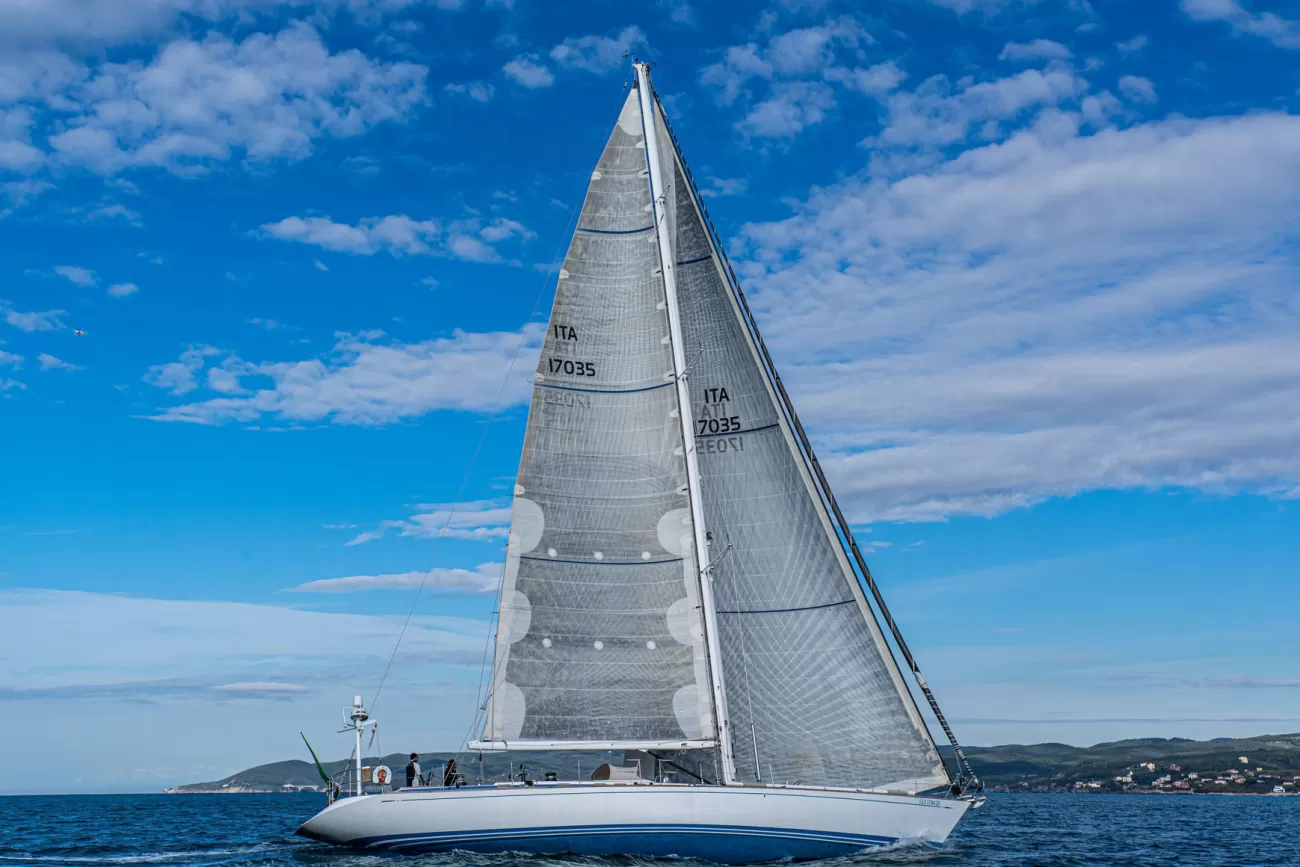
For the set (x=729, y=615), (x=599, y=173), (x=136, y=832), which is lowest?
(x=136, y=832)

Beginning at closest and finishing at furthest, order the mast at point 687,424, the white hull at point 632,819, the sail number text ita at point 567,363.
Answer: the white hull at point 632,819 < the mast at point 687,424 < the sail number text ita at point 567,363

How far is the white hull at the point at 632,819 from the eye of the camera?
1931 centimetres

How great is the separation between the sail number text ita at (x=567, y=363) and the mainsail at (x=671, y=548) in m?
0.03

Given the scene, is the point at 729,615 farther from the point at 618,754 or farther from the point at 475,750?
the point at 475,750

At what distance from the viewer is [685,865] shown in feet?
63.6

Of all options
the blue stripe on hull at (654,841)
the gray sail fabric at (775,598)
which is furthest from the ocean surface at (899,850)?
the gray sail fabric at (775,598)

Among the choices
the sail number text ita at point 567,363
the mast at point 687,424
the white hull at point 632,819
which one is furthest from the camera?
the sail number text ita at point 567,363

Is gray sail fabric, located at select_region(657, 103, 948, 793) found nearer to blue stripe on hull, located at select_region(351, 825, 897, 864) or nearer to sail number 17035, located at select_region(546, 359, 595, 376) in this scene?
blue stripe on hull, located at select_region(351, 825, 897, 864)

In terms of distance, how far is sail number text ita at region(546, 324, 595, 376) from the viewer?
74.9 ft

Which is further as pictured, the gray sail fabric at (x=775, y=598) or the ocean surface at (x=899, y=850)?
the gray sail fabric at (x=775, y=598)

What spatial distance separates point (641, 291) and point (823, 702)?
900 cm

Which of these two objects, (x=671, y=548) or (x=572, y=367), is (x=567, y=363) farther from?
(x=671, y=548)

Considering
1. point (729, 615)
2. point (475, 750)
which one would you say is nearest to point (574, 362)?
point (729, 615)

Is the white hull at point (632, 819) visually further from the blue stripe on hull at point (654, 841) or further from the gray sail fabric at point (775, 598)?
the gray sail fabric at point (775, 598)
